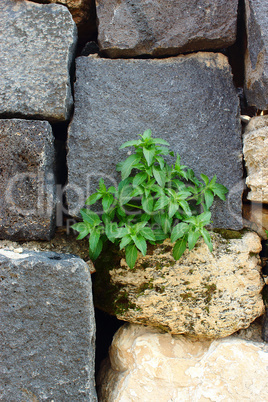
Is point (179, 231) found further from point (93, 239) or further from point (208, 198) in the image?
point (93, 239)

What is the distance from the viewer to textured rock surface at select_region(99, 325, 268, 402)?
5.17 feet

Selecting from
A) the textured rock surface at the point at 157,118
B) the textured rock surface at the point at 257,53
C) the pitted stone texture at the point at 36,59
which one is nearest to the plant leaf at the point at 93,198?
the textured rock surface at the point at 157,118

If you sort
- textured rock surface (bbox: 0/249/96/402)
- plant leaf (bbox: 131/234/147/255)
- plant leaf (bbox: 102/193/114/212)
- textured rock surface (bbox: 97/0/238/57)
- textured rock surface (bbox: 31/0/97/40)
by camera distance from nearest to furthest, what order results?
textured rock surface (bbox: 0/249/96/402), plant leaf (bbox: 131/234/147/255), plant leaf (bbox: 102/193/114/212), textured rock surface (bbox: 97/0/238/57), textured rock surface (bbox: 31/0/97/40)

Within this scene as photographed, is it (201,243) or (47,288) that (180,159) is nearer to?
(201,243)

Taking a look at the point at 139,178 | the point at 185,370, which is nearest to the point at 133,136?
the point at 139,178

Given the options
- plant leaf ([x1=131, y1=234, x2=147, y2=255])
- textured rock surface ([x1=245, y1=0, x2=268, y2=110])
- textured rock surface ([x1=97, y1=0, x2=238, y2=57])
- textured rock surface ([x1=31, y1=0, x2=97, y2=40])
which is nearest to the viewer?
plant leaf ([x1=131, y1=234, x2=147, y2=255])

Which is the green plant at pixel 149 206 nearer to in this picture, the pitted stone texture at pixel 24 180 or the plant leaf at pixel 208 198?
the plant leaf at pixel 208 198

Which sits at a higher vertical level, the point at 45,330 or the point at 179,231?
the point at 179,231

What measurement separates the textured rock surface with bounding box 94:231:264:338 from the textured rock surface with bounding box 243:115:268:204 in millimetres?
273

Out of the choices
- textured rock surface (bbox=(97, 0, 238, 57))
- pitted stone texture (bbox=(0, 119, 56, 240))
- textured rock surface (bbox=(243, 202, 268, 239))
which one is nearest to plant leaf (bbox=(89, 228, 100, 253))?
pitted stone texture (bbox=(0, 119, 56, 240))

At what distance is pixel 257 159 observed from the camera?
1.77m

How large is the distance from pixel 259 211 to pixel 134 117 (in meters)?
0.83

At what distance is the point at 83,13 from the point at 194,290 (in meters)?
1.67

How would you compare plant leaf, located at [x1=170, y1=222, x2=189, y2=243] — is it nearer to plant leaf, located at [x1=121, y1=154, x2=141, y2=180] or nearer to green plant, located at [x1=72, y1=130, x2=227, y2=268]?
green plant, located at [x1=72, y1=130, x2=227, y2=268]
